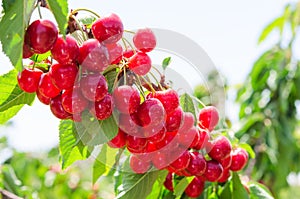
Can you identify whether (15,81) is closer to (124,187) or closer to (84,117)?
(84,117)

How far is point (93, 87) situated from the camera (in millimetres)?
1016

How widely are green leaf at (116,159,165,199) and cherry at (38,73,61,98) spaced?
17.4 inches

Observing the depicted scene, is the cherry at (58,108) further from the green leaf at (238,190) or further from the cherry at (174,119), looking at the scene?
the green leaf at (238,190)

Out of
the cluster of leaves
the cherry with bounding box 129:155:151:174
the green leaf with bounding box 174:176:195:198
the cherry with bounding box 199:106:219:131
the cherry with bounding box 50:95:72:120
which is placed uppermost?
the cherry with bounding box 50:95:72:120

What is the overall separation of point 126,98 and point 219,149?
0.47m

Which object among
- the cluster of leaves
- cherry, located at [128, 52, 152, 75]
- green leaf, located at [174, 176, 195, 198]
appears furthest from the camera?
the cluster of leaves

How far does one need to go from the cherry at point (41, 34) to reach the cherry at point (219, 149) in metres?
0.64

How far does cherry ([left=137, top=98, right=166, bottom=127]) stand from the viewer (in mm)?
1070

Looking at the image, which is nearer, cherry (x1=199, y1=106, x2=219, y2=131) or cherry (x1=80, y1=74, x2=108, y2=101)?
cherry (x1=80, y1=74, x2=108, y2=101)

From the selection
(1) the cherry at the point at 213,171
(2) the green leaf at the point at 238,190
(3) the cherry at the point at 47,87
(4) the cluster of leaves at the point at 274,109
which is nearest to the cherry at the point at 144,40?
(3) the cherry at the point at 47,87

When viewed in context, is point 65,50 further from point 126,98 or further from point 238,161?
point 238,161

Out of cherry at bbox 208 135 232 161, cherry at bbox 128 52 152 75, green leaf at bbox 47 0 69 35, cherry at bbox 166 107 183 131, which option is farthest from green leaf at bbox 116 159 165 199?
green leaf at bbox 47 0 69 35

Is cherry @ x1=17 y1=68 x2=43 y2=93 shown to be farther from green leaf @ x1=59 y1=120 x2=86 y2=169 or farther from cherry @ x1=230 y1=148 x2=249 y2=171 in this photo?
cherry @ x1=230 y1=148 x2=249 y2=171

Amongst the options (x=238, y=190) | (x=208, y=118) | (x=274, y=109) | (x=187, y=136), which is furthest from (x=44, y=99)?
(x=274, y=109)
